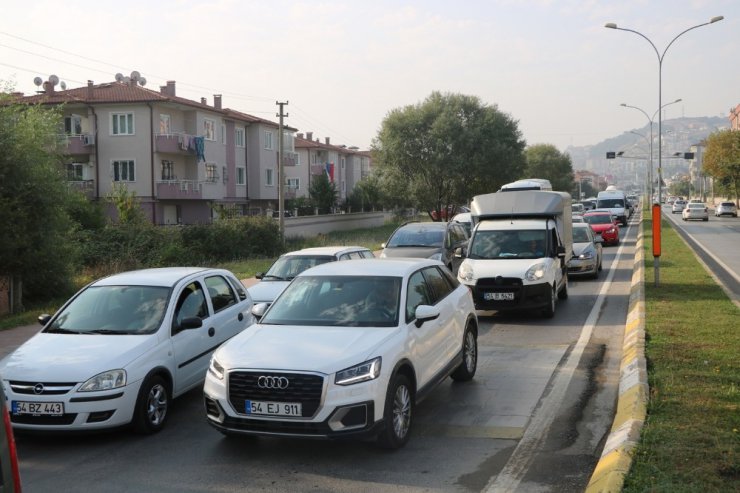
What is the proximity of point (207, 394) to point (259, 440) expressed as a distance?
0.73 meters

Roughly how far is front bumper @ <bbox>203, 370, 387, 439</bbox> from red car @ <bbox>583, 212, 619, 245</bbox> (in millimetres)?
27444

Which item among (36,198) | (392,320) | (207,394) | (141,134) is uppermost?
(141,134)

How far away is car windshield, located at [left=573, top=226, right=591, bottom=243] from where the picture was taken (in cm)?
2102

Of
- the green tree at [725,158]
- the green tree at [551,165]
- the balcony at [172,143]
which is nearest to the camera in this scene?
the balcony at [172,143]

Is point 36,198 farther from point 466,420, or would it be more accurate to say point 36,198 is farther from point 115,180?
point 115,180

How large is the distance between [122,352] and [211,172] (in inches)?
1847

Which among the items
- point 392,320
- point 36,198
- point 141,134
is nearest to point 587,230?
point 36,198

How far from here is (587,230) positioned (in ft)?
70.1

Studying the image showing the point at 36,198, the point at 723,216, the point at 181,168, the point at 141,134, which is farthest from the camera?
the point at 723,216

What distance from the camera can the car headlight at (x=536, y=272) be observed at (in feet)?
44.9

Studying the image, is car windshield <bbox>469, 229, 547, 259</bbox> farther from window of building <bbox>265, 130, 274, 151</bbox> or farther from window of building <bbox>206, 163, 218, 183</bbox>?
window of building <bbox>265, 130, 274, 151</bbox>

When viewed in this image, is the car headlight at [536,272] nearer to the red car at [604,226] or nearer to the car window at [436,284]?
the car window at [436,284]

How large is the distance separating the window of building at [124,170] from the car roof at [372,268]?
41577mm

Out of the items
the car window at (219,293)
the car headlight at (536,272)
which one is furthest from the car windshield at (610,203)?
the car window at (219,293)
